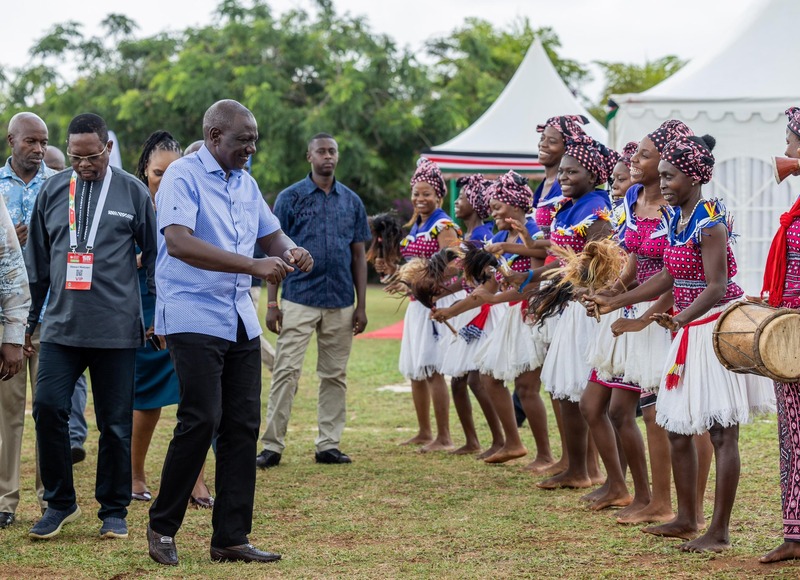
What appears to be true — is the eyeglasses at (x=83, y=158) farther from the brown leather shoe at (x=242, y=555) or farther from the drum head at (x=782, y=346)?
the drum head at (x=782, y=346)

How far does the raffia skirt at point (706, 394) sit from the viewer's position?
503cm

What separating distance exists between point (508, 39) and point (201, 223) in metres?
46.1

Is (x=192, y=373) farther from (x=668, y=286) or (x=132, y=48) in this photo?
(x=132, y=48)

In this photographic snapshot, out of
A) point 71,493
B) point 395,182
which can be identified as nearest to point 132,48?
point 395,182

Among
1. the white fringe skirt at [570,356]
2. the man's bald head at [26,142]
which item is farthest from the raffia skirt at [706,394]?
the man's bald head at [26,142]

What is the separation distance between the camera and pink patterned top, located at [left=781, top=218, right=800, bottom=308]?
15.6 feet

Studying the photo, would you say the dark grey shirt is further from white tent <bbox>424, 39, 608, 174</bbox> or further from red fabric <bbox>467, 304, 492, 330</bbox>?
white tent <bbox>424, 39, 608, 174</bbox>

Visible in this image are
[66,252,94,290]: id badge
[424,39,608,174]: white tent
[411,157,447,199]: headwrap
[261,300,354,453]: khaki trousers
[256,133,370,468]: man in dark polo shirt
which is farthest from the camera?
[424,39,608,174]: white tent

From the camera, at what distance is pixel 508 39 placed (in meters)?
49.2

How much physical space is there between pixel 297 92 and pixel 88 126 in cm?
2424

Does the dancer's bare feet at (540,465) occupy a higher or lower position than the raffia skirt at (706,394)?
lower

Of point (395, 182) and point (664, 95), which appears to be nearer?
point (664, 95)

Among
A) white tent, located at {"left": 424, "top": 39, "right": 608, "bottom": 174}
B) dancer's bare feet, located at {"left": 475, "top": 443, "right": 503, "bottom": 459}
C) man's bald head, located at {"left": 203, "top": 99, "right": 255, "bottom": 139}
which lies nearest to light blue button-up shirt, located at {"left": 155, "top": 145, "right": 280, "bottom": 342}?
man's bald head, located at {"left": 203, "top": 99, "right": 255, "bottom": 139}

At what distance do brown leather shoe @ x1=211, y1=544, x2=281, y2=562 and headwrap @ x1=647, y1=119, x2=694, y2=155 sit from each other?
284cm
